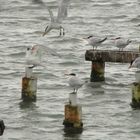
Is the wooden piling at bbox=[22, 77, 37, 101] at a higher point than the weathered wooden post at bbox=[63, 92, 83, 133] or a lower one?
higher

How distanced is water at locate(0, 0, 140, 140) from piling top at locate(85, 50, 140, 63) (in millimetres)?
801

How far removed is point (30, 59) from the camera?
1906cm

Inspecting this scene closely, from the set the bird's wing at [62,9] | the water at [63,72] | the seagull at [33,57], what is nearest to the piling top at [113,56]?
the water at [63,72]

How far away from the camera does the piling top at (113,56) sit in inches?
762

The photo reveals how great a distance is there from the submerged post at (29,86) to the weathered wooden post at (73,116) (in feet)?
6.83

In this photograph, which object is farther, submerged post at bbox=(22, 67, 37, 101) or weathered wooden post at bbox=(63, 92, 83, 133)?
submerged post at bbox=(22, 67, 37, 101)

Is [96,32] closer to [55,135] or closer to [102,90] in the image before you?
[102,90]

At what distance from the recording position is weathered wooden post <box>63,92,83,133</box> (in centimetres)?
1588

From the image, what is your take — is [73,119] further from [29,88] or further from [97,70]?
[97,70]

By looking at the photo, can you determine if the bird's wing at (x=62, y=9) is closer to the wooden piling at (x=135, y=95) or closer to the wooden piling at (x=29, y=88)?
the wooden piling at (x=29, y=88)

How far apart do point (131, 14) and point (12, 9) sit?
15.6ft

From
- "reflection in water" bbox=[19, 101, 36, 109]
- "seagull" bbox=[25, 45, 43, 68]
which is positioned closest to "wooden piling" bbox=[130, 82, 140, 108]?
"reflection in water" bbox=[19, 101, 36, 109]

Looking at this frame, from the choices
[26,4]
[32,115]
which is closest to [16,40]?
[26,4]

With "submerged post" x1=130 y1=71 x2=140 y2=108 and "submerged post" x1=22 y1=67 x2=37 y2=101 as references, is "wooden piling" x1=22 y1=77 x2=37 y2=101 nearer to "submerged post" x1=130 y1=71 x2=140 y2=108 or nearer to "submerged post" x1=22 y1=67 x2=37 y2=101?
"submerged post" x1=22 y1=67 x2=37 y2=101
